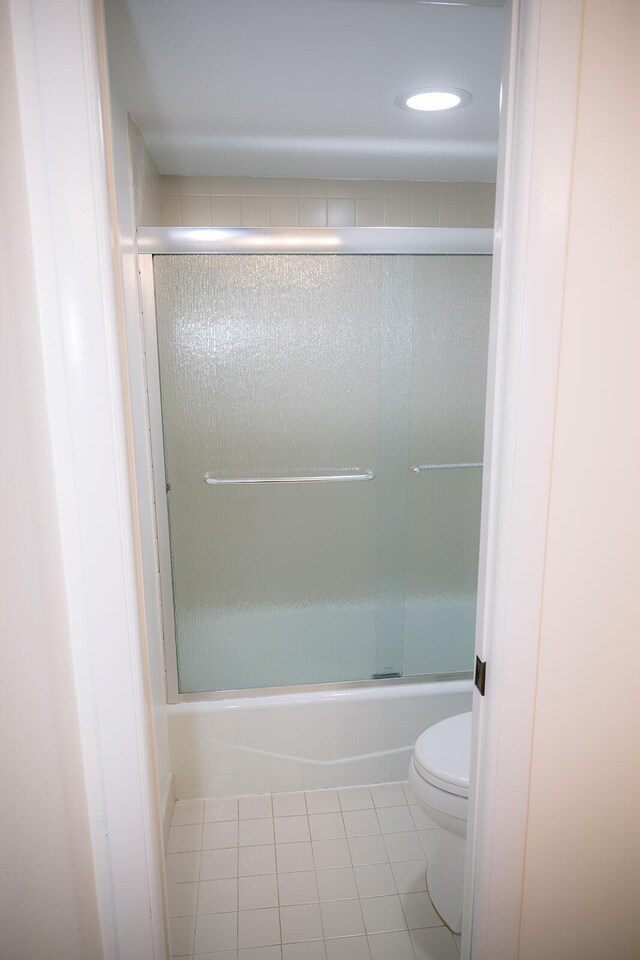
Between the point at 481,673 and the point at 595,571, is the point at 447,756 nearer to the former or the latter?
the point at 481,673

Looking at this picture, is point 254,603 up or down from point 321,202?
down

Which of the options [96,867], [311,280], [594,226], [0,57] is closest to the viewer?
[0,57]

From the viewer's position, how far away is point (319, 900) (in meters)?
1.70

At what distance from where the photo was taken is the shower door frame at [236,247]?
74.6 inches

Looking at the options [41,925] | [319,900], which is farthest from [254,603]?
[41,925]

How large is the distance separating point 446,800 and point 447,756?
0.11m

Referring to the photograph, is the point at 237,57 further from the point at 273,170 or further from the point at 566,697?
the point at 566,697

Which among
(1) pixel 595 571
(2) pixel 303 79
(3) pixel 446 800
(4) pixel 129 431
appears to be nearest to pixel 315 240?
(2) pixel 303 79

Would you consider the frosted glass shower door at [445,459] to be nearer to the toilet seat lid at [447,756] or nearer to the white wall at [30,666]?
the toilet seat lid at [447,756]

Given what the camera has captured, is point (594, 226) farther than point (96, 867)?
No

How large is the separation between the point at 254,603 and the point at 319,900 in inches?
34.6

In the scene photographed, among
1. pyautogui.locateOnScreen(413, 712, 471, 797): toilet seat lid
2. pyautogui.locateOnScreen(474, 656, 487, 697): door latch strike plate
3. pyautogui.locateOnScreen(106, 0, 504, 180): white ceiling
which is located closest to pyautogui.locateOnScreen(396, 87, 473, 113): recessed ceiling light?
pyautogui.locateOnScreen(106, 0, 504, 180): white ceiling

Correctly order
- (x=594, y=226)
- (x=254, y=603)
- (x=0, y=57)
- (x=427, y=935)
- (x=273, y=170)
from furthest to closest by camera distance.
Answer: (x=273, y=170)
(x=254, y=603)
(x=427, y=935)
(x=594, y=226)
(x=0, y=57)

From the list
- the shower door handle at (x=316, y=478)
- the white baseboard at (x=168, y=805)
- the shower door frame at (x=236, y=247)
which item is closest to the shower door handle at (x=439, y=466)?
the shower door handle at (x=316, y=478)
